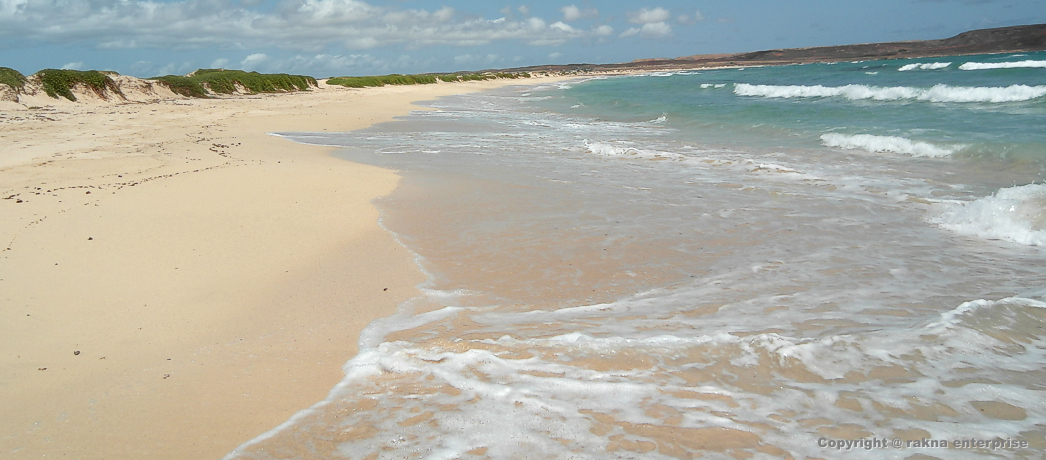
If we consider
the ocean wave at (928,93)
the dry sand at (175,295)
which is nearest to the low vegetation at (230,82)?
the dry sand at (175,295)

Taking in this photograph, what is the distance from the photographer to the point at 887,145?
11.0 m

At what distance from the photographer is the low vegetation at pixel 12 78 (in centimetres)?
1630

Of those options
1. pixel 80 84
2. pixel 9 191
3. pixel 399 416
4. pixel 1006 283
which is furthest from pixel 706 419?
pixel 80 84

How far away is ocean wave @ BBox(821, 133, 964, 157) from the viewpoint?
10.2 meters

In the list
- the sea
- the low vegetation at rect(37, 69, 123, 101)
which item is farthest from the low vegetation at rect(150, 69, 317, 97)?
the sea

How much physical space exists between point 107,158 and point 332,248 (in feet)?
19.5

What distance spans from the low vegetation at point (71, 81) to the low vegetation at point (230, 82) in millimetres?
3109

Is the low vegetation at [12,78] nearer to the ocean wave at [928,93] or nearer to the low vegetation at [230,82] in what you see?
the low vegetation at [230,82]

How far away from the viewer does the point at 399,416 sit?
8.78 feet

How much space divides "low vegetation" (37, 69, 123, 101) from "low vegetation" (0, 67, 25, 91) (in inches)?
24.6

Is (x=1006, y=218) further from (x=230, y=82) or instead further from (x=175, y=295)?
(x=230, y=82)

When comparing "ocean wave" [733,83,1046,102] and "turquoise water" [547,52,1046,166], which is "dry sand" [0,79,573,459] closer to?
"turquoise water" [547,52,1046,166]

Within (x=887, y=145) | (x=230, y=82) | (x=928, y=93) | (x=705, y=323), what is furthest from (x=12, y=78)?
(x=928, y=93)

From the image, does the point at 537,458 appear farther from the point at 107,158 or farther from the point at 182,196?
the point at 107,158
